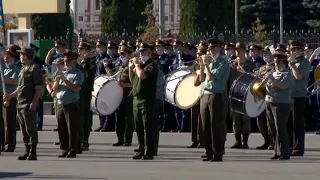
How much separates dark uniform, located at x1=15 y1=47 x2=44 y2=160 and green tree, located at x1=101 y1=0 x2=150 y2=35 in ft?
132

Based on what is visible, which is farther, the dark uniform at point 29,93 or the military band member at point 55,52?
the military band member at point 55,52

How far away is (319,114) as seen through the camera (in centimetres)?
2373

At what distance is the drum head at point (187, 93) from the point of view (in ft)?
66.7

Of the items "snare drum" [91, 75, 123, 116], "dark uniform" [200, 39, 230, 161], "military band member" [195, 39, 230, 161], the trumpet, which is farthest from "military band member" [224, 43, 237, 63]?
"dark uniform" [200, 39, 230, 161]

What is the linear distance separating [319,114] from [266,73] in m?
5.42

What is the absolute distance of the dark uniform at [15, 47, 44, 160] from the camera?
18016mm

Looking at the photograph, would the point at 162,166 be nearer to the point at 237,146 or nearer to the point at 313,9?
the point at 237,146

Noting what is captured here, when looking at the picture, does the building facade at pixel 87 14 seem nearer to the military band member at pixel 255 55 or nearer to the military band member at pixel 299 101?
the military band member at pixel 255 55

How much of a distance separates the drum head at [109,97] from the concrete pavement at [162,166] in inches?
27.1

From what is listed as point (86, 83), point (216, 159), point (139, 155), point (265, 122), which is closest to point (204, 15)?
point (265, 122)

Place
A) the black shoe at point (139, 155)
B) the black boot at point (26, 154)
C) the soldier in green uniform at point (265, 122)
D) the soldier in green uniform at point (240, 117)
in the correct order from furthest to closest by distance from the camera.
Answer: the soldier in green uniform at point (240, 117) < the soldier in green uniform at point (265, 122) < the black shoe at point (139, 155) < the black boot at point (26, 154)

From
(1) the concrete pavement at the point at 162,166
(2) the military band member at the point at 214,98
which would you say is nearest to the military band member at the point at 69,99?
(1) the concrete pavement at the point at 162,166

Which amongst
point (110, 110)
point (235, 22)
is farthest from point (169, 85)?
point (235, 22)

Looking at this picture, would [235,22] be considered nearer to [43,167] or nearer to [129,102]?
[129,102]
